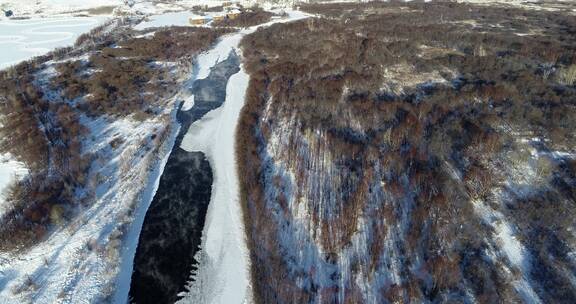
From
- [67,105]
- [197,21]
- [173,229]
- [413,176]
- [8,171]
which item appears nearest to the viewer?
[173,229]

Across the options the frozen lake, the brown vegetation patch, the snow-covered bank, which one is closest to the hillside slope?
the snow-covered bank

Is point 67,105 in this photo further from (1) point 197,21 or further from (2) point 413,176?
(1) point 197,21

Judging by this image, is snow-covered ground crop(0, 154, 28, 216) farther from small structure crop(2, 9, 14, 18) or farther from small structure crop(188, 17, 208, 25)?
small structure crop(2, 9, 14, 18)

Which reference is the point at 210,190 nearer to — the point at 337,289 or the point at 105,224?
the point at 105,224

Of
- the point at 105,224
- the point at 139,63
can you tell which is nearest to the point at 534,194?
the point at 105,224

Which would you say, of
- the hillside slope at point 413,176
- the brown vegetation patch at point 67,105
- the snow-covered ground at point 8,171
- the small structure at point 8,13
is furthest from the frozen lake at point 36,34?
the hillside slope at point 413,176

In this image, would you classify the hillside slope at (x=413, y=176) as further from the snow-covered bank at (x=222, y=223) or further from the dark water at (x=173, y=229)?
the dark water at (x=173, y=229)

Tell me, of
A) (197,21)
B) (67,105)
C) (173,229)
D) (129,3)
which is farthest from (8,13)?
(173,229)
